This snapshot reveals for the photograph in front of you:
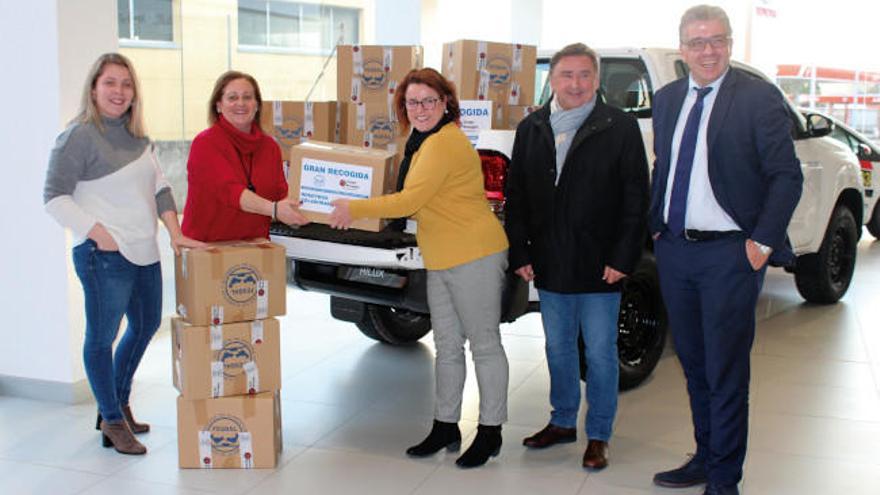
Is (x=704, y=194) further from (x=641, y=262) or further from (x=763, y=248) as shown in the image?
(x=641, y=262)

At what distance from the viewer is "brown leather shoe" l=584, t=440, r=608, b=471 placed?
3.51 m

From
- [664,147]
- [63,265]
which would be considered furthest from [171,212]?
[664,147]

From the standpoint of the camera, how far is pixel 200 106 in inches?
240

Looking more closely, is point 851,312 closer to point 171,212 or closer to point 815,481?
point 815,481

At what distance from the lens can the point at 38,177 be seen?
4160 mm

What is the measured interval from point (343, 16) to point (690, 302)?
18.8 feet

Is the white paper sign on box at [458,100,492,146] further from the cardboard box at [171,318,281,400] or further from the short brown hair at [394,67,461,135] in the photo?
the cardboard box at [171,318,281,400]

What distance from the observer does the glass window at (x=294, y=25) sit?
7.01m

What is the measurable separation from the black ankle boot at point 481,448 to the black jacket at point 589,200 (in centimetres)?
60

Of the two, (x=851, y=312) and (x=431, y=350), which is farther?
(x=851, y=312)

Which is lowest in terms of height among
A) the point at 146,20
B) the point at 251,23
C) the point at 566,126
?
the point at 566,126

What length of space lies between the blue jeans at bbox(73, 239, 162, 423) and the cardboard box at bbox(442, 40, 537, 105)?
156 centimetres

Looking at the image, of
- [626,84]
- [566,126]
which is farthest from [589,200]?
[626,84]

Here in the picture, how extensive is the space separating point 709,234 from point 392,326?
264 centimetres
